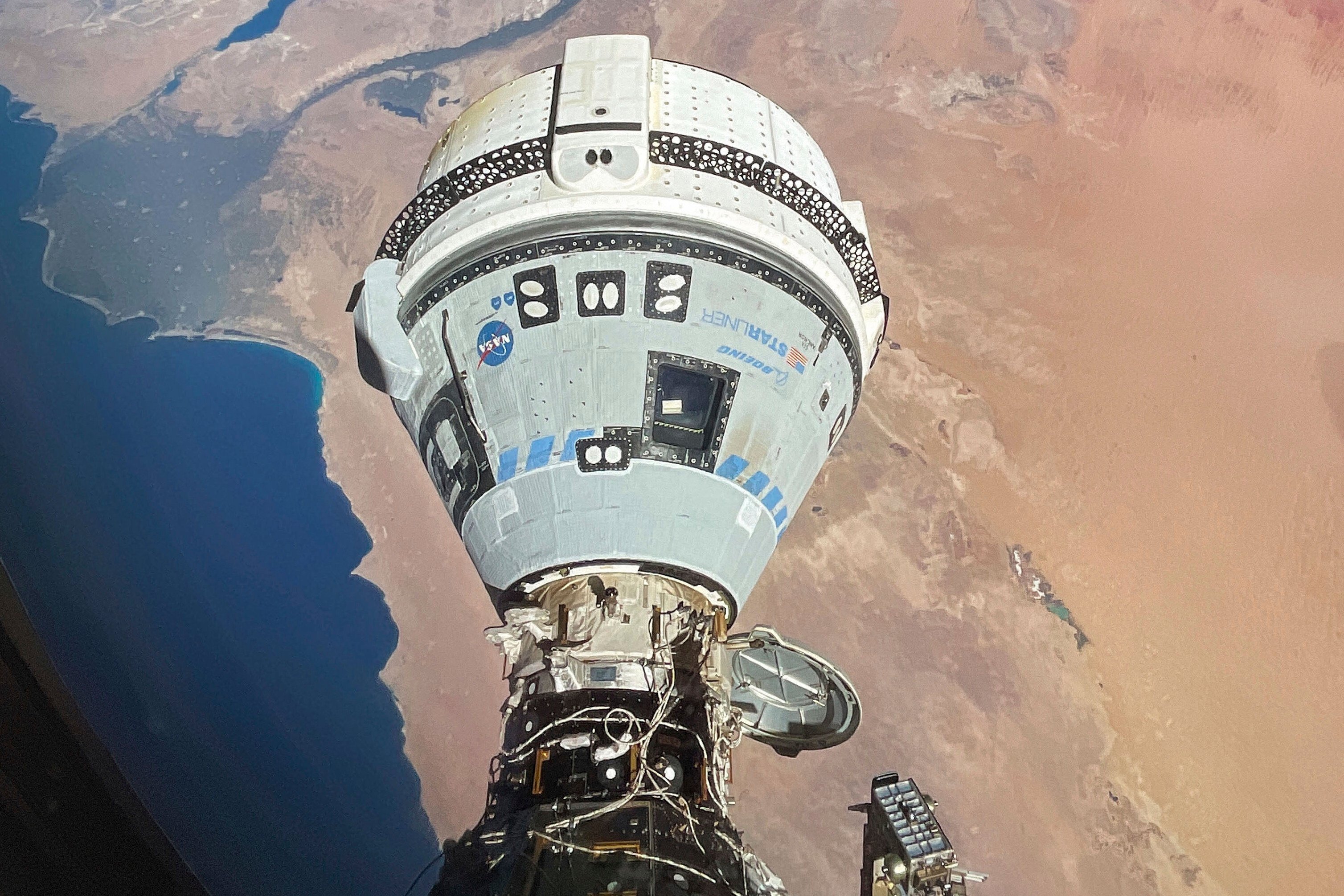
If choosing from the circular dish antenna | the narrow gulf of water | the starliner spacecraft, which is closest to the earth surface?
the narrow gulf of water


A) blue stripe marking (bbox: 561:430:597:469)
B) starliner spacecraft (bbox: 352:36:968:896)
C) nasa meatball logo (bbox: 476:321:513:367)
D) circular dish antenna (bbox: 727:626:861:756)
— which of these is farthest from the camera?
circular dish antenna (bbox: 727:626:861:756)

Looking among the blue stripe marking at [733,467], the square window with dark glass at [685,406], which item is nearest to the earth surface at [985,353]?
the blue stripe marking at [733,467]

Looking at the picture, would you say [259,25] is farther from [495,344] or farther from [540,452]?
[540,452]

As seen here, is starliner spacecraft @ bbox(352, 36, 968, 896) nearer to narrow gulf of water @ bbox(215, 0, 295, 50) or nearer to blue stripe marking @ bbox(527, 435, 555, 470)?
blue stripe marking @ bbox(527, 435, 555, 470)

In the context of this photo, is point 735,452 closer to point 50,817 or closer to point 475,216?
point 475,216

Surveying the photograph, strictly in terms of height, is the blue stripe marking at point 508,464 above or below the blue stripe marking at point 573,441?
below

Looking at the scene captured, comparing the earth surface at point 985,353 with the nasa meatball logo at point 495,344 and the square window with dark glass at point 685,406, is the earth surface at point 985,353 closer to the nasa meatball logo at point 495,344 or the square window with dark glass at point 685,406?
the nasa meatball logo at point 495,344

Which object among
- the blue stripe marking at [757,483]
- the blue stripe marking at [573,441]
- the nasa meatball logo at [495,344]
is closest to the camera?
the blue stripe marking at [573,441]

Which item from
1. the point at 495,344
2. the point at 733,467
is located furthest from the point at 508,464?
the point at 733,467
